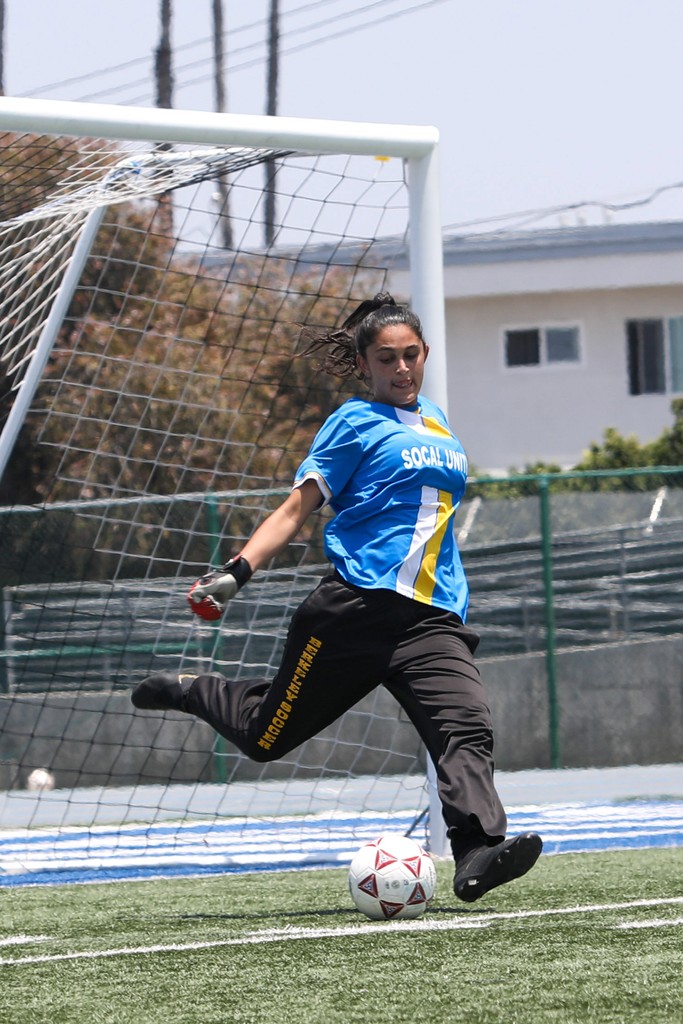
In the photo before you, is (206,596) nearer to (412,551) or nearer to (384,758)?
(412,551)

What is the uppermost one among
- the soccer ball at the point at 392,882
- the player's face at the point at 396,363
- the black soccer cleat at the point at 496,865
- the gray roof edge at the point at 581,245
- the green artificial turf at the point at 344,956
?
the gray roof edge at the point at 581,245

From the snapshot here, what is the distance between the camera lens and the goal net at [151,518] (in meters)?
7.30

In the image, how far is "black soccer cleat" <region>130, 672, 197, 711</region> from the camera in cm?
583

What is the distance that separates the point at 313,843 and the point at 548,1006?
15.6 feet

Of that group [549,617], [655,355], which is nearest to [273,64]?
[655,355]

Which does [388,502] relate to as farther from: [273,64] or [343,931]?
[273,64]

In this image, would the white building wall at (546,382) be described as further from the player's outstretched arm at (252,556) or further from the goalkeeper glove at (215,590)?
the goalkeeper glove at (215,590)

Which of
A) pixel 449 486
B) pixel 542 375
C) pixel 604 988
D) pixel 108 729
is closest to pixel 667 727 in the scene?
pixel 108 729

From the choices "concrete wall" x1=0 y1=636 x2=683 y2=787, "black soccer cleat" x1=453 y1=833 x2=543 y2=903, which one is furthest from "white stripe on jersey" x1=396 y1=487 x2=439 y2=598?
"concrete wall" x1=0 y1=636 x2=683 y2=787

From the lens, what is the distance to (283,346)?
1772 centimetres

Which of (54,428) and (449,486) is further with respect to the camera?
(54,428)

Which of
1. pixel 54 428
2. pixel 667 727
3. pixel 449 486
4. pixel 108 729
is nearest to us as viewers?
pixel 449 486

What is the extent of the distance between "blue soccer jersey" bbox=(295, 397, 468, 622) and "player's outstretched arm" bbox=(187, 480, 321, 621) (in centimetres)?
6

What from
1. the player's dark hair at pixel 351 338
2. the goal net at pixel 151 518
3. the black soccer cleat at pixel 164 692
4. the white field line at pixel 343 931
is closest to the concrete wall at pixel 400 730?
the goal net at pixel 151 518
